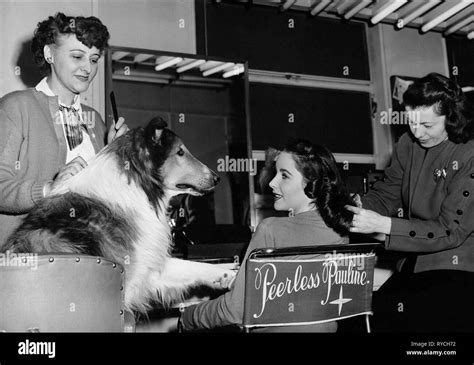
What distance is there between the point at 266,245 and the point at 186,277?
1.11 feet

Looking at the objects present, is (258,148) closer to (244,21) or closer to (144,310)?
(244,21)

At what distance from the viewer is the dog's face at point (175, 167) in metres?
1.62

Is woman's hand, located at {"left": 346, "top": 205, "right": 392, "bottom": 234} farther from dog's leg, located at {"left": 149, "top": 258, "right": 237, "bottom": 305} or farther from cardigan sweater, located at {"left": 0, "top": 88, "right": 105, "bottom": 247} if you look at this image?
cardigan sweater, located at {"left": 0, "top": 88, "right": 105, "bottom": 247}

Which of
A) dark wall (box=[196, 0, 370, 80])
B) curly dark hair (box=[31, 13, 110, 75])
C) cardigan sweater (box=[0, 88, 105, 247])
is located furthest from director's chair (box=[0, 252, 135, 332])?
dark wall (box=[196, 0, 370, 80])

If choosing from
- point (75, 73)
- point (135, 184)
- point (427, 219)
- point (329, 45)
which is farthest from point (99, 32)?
point (329, 45)

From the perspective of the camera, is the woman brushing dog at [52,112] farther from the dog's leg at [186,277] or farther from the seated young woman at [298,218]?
the seated young woman at [298,218]

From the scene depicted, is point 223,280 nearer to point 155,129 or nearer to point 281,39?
point 155,129

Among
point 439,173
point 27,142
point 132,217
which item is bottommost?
point 132,217

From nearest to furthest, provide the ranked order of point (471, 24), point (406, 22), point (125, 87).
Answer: point (125, 87)
point (406, 22)
point (471, 24)

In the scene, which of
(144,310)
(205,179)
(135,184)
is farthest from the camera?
(205,179)

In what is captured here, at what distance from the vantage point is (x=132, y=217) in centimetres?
149

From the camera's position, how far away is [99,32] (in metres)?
1.63

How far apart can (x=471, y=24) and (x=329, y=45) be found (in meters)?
1.08

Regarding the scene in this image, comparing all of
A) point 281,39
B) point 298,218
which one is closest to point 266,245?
point 298,218
